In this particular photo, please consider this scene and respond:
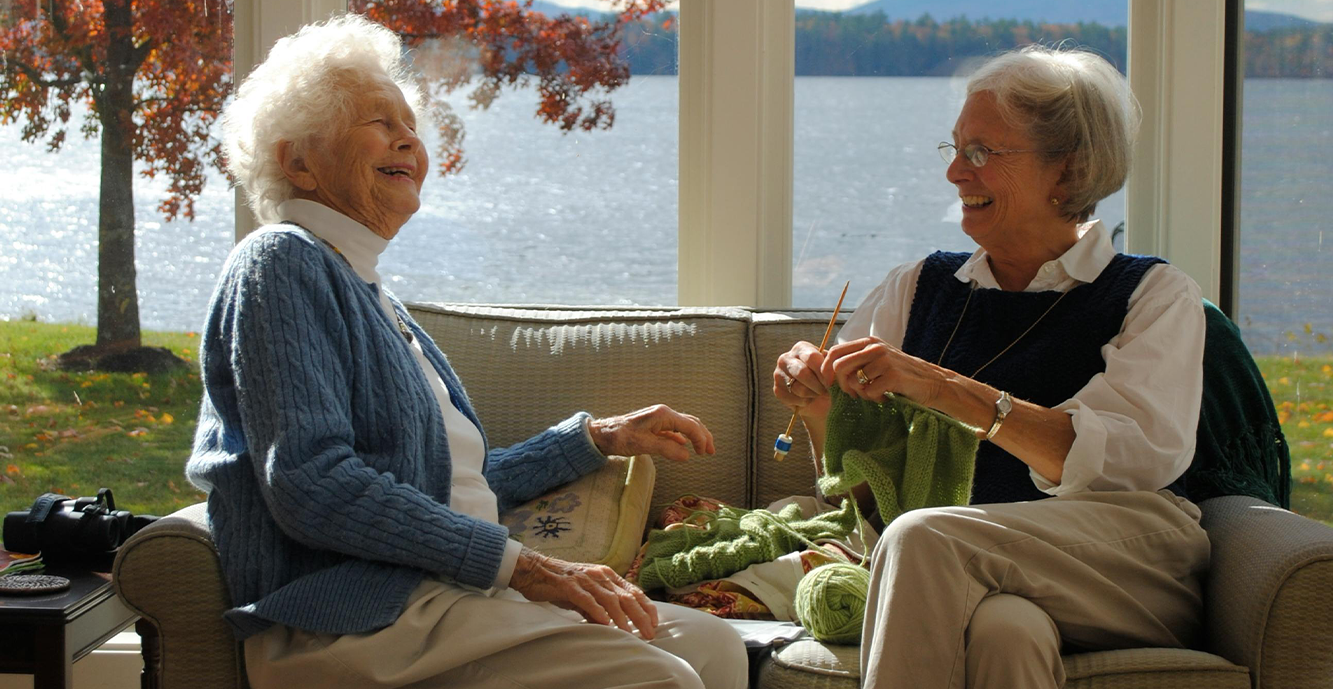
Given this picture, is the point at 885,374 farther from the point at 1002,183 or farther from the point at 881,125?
the point at 881,125

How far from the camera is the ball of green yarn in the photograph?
1799 millimetres

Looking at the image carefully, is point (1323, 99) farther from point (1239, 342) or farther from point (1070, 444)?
point (1070, 444)

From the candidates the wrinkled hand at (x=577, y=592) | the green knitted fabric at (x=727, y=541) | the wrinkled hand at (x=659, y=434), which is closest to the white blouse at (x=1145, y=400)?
the green knitted fabric at (x=727, y=541)

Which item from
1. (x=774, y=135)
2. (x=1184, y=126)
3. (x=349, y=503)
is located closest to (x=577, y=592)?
(x=349, y=503)

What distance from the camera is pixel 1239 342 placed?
7.18ft

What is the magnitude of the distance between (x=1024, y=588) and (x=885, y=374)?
0.39 metres

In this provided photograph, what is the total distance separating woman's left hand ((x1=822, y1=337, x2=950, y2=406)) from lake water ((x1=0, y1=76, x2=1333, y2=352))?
41.8 inches

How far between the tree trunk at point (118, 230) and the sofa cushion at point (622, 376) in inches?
33.1

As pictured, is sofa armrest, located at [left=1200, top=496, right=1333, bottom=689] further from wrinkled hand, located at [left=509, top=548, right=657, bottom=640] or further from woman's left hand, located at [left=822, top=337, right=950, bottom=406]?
wrinkled hand, located at [left=509, top=548, right=657, bottom=640]

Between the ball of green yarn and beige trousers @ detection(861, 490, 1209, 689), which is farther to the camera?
the ball of green yarn

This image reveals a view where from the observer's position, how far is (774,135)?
2850mm

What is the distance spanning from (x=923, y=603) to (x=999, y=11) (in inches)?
71.2

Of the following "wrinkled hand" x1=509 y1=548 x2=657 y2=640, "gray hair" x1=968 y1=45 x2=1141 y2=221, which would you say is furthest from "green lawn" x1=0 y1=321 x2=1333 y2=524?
"wrinkled hand" x1=509 y1=548 x2=657 y2=640

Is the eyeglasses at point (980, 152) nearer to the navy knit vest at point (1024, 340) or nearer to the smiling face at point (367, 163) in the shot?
the navy knit vest at point (1024, 340)
